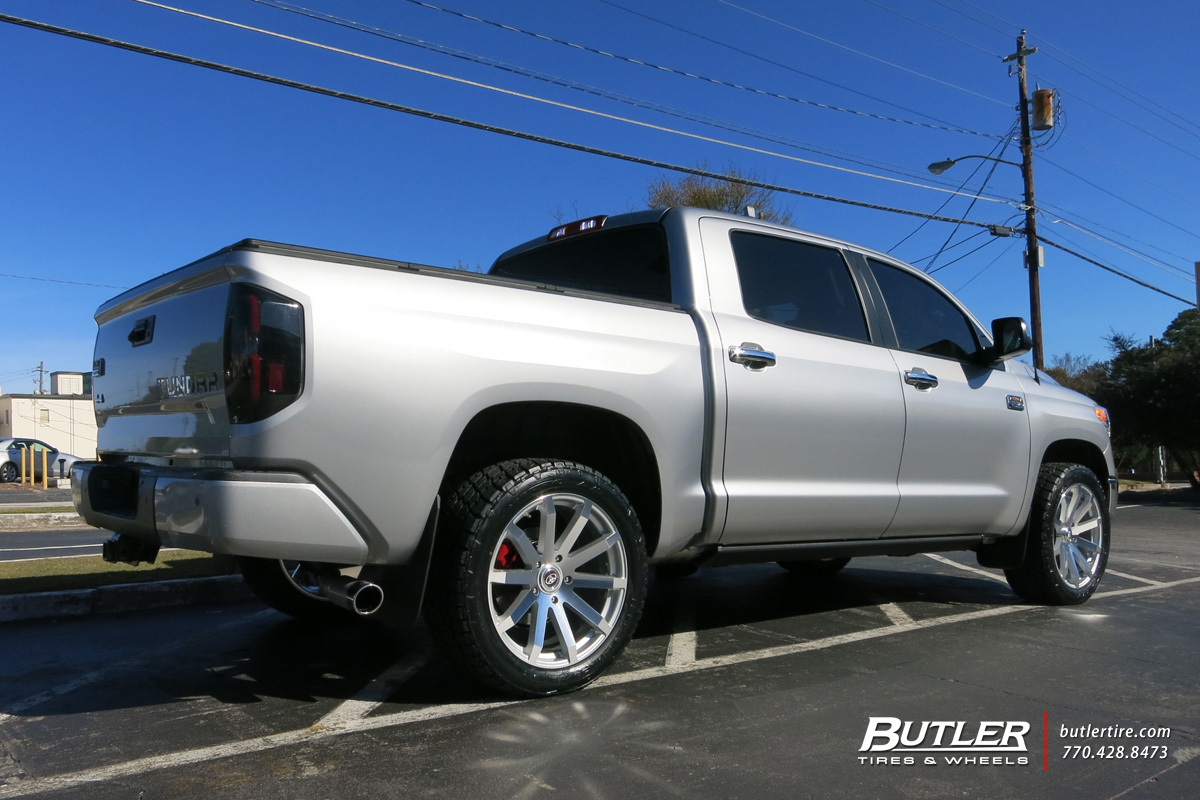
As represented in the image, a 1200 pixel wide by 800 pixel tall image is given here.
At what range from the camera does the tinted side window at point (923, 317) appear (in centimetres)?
502

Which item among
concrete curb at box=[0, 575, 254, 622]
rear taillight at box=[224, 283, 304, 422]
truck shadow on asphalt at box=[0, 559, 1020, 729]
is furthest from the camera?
concrete curb at box=[0, 575, 254, 622]

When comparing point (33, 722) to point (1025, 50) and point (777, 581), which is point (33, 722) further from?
point (1025, 50)

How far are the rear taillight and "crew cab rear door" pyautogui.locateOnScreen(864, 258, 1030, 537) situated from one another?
3.03 m

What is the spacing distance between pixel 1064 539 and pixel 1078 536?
21 centimetres

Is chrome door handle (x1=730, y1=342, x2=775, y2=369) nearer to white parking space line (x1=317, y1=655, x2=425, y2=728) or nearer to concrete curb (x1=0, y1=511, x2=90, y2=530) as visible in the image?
white parking space line (x1=317, y1=655, x2=425, y2=728)

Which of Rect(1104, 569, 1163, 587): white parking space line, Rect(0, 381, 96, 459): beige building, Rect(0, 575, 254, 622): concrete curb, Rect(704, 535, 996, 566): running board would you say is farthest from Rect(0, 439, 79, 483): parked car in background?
Rect(704, 535, 996, 566): running board

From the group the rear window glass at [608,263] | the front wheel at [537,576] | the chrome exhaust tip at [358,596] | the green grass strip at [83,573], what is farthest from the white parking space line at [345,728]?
the green grass strip at [83,573]

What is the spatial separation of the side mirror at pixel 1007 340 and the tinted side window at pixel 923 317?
12cm

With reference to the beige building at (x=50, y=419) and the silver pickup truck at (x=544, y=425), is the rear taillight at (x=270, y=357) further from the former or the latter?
the beige building at (x=50, y=419)

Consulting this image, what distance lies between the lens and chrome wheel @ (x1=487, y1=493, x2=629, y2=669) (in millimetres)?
3332

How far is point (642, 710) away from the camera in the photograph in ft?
10.9

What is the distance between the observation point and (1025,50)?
21781 mm

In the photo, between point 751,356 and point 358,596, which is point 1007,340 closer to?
point 751,356

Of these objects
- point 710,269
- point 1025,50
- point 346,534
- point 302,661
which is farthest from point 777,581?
point 1025,50
